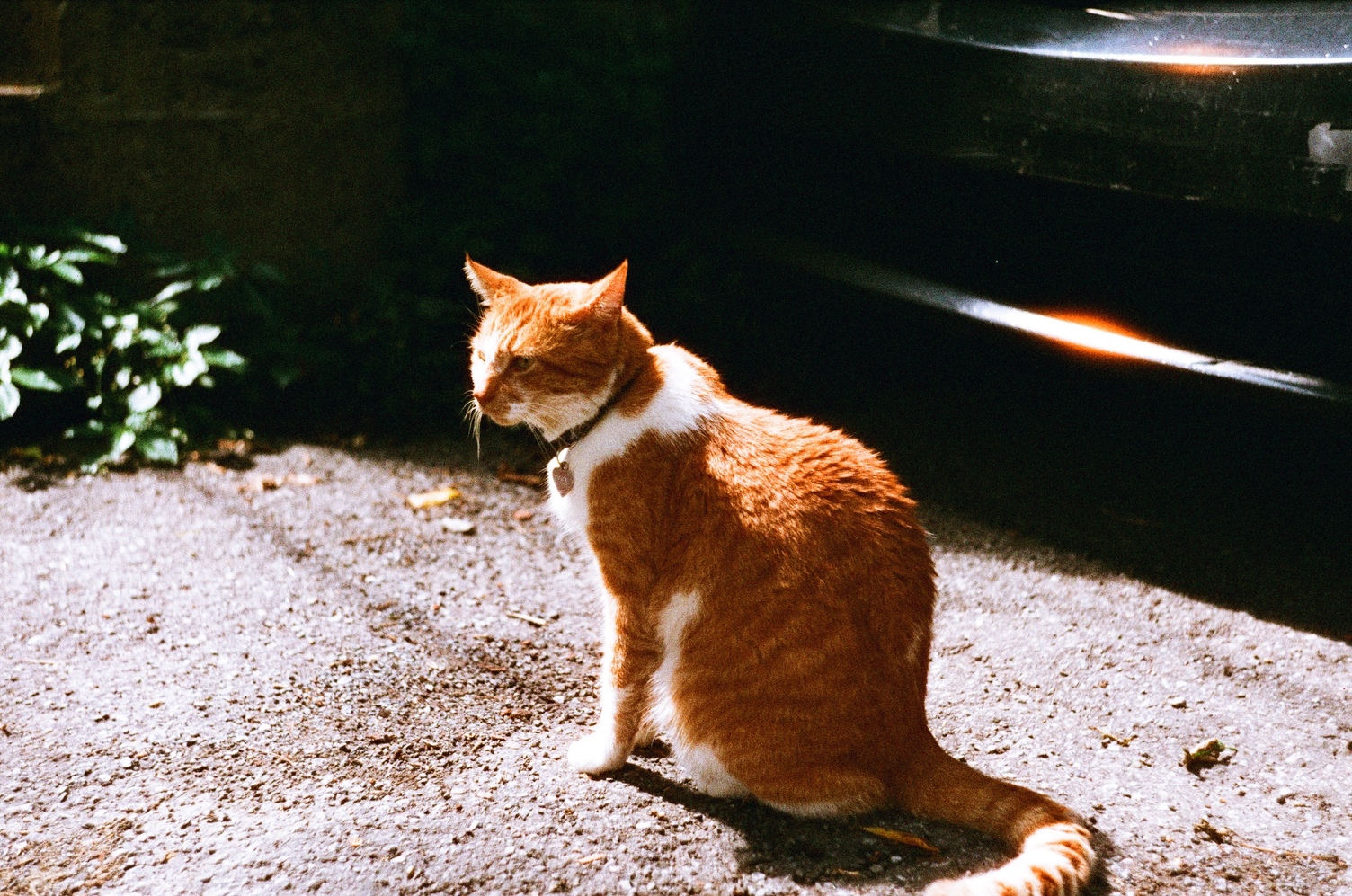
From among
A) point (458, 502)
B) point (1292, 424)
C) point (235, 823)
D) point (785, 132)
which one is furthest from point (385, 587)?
point (1292, 424)

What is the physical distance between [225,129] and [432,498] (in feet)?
5.83

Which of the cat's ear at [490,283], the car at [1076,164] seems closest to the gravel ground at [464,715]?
the car at [1076,164]

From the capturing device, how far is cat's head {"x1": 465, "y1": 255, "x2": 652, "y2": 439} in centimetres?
230

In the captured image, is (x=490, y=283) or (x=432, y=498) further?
(x=432, y=498)

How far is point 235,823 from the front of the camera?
216cm

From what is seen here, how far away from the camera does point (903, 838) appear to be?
2.14 meters

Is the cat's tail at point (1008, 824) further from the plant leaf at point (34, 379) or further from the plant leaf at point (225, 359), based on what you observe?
the plant leaf at point (34, 379)

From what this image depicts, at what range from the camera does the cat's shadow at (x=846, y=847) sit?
6.73 ft

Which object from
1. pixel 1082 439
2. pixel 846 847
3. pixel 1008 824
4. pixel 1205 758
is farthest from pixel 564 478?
pixel 1082 439

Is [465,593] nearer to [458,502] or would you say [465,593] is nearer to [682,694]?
[458,502]

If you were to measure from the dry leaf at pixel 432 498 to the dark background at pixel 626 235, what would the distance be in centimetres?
50

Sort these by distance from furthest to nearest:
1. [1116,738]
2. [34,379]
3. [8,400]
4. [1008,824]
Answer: [34,379] < [8,400] < [1116,738] < [1008,824]

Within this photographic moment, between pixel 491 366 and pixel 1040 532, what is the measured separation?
1923mm

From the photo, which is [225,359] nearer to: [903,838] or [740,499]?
[740,499]
